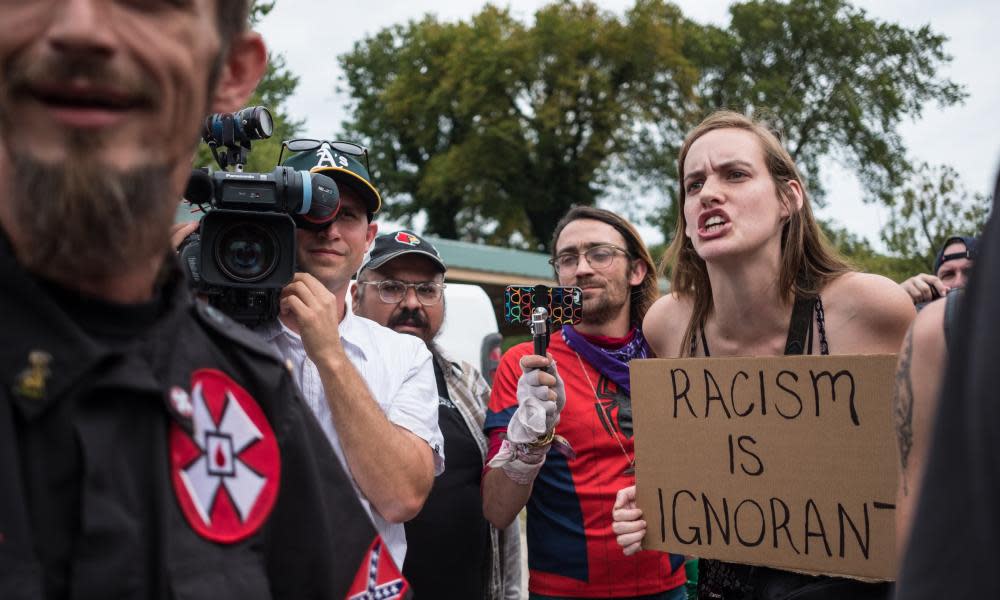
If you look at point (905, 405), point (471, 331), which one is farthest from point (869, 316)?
point (471, 331)

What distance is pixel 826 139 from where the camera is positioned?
1060 inches

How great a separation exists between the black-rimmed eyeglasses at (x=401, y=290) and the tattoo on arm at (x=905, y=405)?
7.68ft

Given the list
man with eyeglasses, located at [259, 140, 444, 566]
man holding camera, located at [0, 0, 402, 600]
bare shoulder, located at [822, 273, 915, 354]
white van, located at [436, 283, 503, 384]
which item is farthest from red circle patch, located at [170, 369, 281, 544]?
white van, located at [436, 283, 503, 384]

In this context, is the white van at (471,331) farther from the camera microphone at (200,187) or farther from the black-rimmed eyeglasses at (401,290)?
the camera microphone at (200,187)

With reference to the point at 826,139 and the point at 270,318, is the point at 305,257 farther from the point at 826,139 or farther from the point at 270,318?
the point at 826,139

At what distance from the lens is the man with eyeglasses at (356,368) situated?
7.14 feet

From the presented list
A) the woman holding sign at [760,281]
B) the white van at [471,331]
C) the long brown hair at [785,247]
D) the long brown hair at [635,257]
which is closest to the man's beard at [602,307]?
the long brown hair at [635,257]

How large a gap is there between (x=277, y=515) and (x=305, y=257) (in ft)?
4.50

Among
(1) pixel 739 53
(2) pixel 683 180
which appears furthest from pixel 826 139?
(2) pixel 683 180

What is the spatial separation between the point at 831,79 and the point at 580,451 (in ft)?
88.4

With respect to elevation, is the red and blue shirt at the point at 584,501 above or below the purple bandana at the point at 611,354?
below

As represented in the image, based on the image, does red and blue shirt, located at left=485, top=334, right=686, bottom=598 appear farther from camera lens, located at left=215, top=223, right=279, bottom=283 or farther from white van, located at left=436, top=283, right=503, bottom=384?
white van, located at left=436, top=283, right=503, bottom=384

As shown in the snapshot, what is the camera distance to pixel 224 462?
3.84 feet

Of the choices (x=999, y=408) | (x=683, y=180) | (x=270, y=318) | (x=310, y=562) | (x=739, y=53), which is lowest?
(x=310, y=562)
